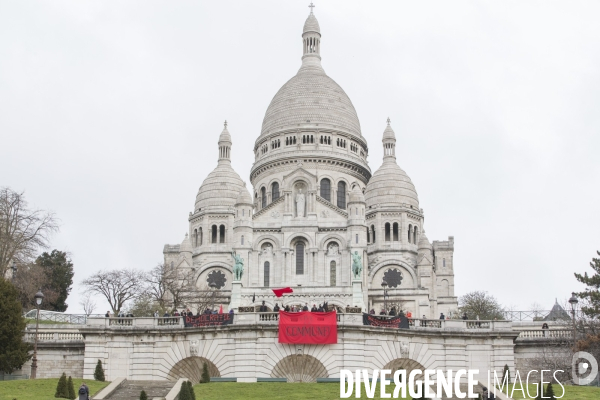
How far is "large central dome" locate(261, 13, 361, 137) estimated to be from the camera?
116 meters

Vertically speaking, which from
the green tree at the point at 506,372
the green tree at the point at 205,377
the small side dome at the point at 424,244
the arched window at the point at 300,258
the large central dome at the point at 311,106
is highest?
the large central dome at the point at 311,106

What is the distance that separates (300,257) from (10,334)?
51.9m

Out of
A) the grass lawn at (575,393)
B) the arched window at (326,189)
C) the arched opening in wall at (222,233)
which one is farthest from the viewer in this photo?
the arched window at (326,189)

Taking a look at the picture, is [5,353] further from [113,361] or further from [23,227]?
[23,227]

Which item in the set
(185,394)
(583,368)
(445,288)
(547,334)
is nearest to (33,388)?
(185,394)

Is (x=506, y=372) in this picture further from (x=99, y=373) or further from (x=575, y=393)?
(x=99, y=373)

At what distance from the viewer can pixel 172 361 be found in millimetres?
47938

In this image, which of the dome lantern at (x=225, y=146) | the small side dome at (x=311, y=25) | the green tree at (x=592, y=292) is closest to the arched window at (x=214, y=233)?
the dome lantern at (x=225, y=146)

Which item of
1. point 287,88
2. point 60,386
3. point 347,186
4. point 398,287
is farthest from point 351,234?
point 60,386

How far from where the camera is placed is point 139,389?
42.7 metres

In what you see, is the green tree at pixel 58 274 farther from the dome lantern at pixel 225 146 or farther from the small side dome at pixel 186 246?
the dome lantern at pixel 225 146

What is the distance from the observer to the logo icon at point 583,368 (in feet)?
151

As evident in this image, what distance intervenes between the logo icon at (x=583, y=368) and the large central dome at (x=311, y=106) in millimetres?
→ 70059

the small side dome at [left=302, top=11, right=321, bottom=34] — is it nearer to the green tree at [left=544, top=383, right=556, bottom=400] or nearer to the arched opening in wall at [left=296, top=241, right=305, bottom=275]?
the arched opening in wall at [left=296, top=241, right=305, bottom=275]
